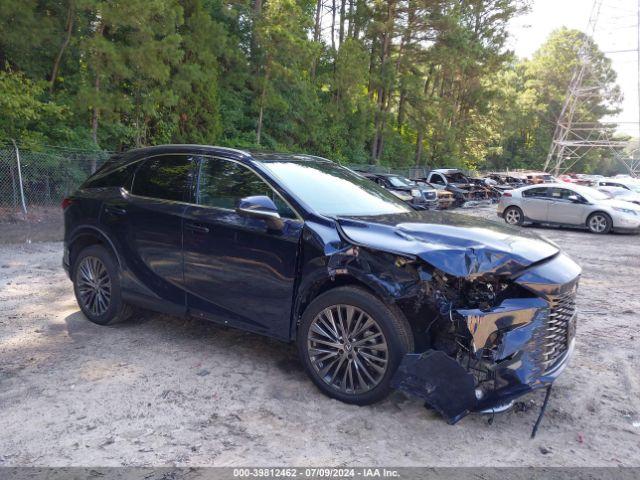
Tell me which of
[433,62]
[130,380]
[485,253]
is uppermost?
[433,62]

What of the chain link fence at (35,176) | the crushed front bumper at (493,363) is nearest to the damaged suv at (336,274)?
the crushed front bumper at (493,363)

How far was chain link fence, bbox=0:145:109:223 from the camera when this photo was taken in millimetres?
11516

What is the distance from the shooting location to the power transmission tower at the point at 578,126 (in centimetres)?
5231

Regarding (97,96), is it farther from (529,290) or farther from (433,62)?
(433,62)

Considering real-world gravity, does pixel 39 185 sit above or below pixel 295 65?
below

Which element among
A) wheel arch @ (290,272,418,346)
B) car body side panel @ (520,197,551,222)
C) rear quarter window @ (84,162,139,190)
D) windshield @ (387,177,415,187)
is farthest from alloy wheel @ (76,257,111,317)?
car body side panel @ (520,197,551,222)

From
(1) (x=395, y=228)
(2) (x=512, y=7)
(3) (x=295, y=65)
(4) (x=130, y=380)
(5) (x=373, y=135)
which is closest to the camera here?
(1) (x=395, y=228)

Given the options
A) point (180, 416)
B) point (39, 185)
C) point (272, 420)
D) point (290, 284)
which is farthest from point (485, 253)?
point (39, 185)

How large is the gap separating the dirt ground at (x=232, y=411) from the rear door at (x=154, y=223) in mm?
587

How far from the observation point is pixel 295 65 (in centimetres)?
2267

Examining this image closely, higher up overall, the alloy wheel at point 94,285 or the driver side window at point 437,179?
the alloy wheel at point 94,285

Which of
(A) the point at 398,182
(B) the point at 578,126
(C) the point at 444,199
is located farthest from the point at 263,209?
(B) the point at 578,126

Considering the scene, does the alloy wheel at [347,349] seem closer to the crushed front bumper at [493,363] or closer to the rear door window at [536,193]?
the crushed front bumper at [493,363]

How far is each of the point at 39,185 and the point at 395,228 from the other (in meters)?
11.2
